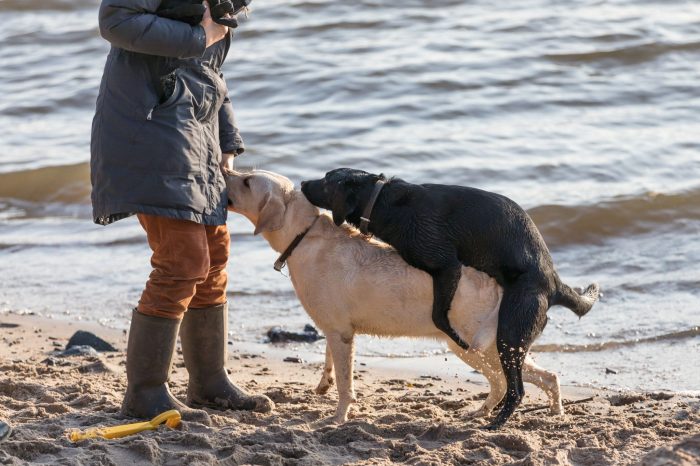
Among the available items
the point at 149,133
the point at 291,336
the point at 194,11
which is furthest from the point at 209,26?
the point at 291,336

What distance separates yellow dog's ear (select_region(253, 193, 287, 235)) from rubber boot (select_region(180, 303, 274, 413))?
456 millimetres

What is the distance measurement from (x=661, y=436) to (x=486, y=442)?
2.74 feet

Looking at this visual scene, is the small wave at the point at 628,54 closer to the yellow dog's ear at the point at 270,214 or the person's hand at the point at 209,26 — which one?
the yellow dog's ear at the point at 270,214

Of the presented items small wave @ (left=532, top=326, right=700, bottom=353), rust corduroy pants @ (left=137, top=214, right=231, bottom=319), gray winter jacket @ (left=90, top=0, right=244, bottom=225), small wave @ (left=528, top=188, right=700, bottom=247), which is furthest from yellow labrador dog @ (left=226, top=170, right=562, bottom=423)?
small wave @ (left=528, top=188, right=700, bottom=247)

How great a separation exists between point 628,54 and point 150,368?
11.3 meters

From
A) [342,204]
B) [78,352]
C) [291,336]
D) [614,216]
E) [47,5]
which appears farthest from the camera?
[47,5]

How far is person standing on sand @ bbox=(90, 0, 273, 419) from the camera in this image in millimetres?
4578

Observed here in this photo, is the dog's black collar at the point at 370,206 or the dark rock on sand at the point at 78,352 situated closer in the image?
the dog's black collar at the point at 370,206

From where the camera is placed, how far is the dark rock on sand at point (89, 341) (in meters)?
6.81

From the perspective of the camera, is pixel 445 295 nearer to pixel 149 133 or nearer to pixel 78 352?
pixel 149 133

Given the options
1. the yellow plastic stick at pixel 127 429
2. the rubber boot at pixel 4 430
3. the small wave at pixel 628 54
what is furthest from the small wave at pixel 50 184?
the small wave at pixel 628 54

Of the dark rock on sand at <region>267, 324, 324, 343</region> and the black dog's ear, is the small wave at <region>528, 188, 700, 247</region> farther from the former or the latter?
the black dog's ear

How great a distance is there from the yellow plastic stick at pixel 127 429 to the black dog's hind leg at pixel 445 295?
1311mm

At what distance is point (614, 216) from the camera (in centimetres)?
962
